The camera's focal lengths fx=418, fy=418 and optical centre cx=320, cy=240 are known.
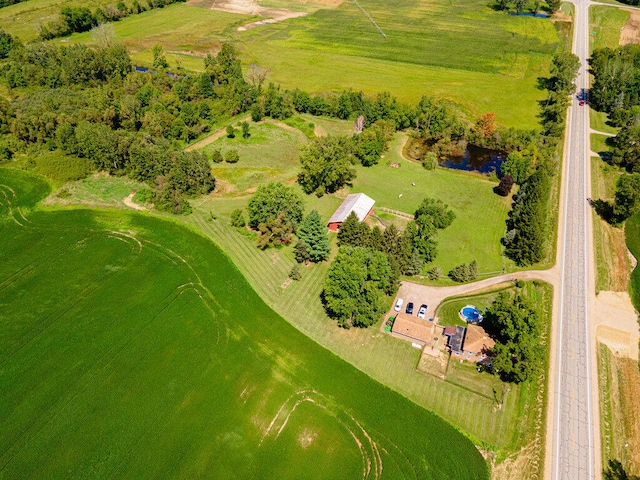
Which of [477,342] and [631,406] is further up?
[477,342]

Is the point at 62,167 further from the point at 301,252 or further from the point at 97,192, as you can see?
the point at 301,252

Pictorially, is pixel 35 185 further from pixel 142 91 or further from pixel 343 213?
pixel 343 213

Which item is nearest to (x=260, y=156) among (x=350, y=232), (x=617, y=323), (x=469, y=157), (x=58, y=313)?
(x=350, y=232)

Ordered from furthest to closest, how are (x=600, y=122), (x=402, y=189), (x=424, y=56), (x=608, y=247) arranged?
1. (x=424, y=56)
2. (x=600, y=122)
3. (x=402, y=189)
4. (x=608, y=247)

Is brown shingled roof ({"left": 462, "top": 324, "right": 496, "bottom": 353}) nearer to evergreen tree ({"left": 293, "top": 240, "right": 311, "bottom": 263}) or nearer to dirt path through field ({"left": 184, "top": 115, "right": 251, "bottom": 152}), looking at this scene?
evergreen tree ({"left": 293, "top": 240, "right": 311, "bottom": 263})

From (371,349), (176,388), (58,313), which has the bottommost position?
(371,349)

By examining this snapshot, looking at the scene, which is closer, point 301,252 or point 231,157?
point 301,252
